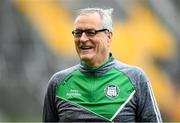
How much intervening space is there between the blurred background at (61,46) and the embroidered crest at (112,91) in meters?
5.68

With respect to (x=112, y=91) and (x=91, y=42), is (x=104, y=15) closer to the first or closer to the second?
(x=91, y=42)

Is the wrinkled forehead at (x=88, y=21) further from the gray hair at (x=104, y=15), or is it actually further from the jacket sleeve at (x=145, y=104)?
the jacket sleeve at (x=145, y=104)

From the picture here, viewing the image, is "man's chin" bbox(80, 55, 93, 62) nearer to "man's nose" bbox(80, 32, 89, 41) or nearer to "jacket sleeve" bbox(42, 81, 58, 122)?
"man's nose" bbox(80, 32, 89, 41)

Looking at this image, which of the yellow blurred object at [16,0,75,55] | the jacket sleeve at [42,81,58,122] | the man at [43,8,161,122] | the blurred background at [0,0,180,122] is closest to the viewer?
the man at [43,8,161,122]

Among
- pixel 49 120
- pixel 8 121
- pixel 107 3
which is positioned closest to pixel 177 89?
pixel 107 3

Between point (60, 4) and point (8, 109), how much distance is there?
4.97 feet

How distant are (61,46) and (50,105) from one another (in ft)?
19.3

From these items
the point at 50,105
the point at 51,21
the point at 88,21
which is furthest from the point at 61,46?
the point at 88,21

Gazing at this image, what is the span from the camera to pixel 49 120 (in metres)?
3.87

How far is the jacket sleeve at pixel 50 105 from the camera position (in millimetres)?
3799

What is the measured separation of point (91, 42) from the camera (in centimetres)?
369

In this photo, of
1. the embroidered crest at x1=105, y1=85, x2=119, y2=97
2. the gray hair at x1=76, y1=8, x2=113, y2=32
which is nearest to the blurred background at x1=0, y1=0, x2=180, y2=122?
the gray hair at x1=76, y1=8, x2=113, y2=32

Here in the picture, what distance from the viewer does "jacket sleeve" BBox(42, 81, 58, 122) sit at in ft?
12.5

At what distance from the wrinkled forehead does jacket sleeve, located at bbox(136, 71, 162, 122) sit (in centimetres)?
34
